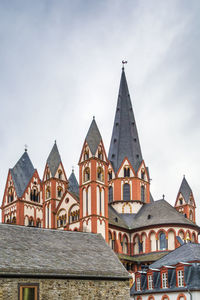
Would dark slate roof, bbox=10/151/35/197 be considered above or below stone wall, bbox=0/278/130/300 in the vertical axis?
above

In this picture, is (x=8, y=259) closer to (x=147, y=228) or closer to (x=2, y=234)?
(x=2, y=234)

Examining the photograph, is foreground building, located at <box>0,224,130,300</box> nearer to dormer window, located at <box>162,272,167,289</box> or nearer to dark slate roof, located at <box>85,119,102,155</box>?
dormer window, located at <box>162,272,167,289</box>

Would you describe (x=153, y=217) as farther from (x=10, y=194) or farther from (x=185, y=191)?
(x=10, y=194)

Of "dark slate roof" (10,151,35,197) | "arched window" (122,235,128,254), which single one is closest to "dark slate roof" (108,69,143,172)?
"arched window" (122,235,128,254)

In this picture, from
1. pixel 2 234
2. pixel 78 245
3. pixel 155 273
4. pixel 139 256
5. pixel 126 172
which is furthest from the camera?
pixel 126 172

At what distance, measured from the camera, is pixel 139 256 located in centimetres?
6988

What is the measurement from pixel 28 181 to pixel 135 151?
739 inches

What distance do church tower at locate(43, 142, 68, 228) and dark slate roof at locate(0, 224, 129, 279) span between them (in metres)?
37.9

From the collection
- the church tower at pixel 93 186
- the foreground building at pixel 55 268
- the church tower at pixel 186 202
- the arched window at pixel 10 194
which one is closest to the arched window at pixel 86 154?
the church tower at pixel 93 186

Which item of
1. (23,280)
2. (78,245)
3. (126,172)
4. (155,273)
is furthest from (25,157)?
(23,280)

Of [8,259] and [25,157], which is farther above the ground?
[25,157]

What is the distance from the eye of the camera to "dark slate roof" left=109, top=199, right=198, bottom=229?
6969cm

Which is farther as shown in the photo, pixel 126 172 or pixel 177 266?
pixel 126 172

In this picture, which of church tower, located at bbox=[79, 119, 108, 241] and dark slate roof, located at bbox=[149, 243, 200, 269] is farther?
church tower, located at bbox=[79, 119, 108, 241]
